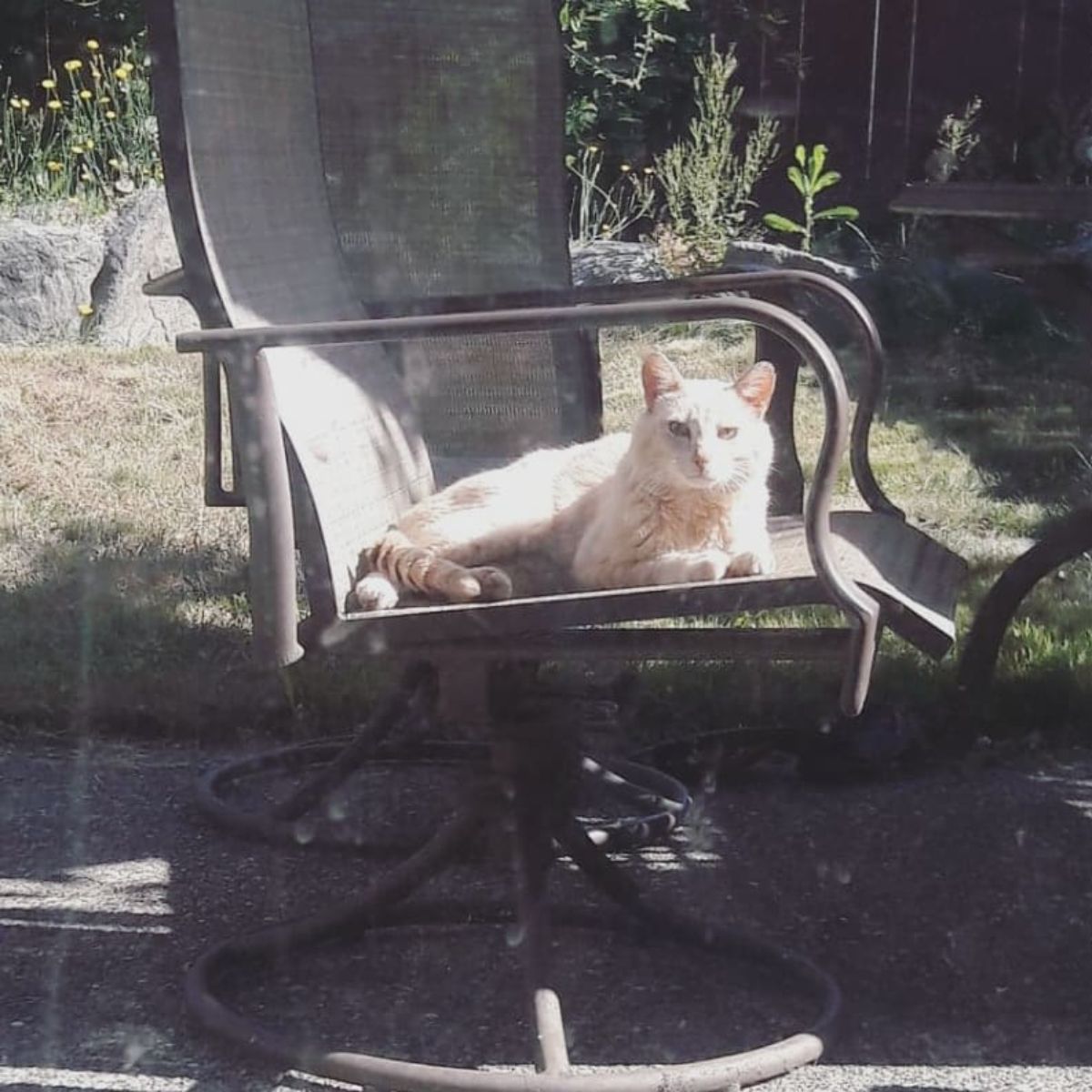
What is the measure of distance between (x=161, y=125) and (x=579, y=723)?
1061 mm

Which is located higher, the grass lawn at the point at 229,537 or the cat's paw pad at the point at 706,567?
the cat's paw pad at the point at 706,567

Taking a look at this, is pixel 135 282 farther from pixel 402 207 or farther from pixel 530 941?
pixel 530 941

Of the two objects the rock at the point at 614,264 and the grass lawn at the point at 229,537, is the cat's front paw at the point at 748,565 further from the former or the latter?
the rock at the point at 614,264

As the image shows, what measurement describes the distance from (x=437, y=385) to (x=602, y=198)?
4.22 m

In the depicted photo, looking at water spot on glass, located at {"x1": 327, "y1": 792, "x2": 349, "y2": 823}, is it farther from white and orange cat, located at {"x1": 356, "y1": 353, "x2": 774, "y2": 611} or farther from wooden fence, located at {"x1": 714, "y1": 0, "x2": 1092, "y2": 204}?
wooden fence, located at {"x1": 714, "y1": 0, "x2": 1092, "y2": 204}

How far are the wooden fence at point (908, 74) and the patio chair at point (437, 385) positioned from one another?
14.5 ft

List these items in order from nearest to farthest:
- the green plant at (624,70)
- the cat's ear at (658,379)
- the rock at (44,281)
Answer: the cat's ear at (658,379)
the rock at (44,281)
the green plant at (624,70)

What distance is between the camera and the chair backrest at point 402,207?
290 cm

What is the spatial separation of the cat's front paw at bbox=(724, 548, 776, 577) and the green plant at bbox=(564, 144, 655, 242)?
4865 mm

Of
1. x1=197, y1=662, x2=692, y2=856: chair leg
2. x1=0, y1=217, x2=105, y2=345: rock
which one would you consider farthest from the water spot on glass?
x1=0, y1=217, x2=105, y2=345: rock

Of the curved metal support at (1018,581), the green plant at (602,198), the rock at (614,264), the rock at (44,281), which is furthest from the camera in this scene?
the green plant at (602,198)

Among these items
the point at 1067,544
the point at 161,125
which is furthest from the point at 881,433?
the point at 161,125

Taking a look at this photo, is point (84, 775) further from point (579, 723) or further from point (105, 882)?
point (579, 723)

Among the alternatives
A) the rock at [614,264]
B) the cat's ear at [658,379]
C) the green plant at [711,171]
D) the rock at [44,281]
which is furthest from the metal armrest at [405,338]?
the rock at [44,281]
